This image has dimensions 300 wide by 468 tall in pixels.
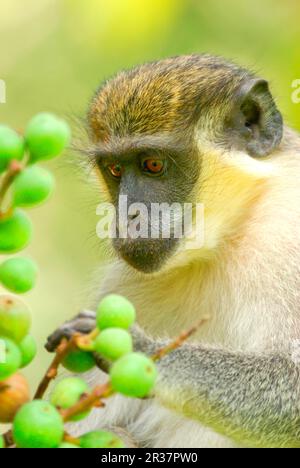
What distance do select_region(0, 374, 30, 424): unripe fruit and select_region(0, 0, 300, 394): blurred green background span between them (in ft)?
9.89

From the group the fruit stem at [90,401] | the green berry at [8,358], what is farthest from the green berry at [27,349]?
the fruit stem at [90,401]

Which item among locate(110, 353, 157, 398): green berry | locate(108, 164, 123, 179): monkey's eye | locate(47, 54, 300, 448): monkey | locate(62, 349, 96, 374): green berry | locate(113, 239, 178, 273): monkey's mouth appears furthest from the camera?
locate(108, 164, 123, 179): monkey's eye

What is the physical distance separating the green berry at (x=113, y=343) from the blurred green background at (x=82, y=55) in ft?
10.5

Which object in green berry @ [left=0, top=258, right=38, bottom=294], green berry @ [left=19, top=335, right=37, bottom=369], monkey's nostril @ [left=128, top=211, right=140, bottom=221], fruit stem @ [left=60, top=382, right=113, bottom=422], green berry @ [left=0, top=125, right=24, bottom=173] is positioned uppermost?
monkey's nostril @ [left=128, top=211, right=140, bottom=221]

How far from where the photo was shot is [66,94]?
29.6 feet

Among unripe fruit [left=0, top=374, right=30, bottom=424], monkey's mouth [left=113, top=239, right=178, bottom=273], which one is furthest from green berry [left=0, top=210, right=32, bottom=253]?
monkey's mouth [left=113, top=239, right=178, bottom=273]

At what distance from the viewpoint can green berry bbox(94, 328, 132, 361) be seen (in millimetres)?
2422

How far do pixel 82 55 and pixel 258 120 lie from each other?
3.62 m

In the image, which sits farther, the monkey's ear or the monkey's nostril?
the monkey's ear

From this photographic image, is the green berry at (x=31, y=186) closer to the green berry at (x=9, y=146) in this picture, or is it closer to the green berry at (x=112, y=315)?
the green berry at (x=9, y=146)

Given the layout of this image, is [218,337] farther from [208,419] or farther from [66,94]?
[66,94]

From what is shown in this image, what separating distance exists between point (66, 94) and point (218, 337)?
4705 millimetres

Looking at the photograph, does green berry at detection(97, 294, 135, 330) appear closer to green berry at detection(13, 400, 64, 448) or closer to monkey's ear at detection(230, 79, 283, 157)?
green berry at detection(13, 400, 64, 448)

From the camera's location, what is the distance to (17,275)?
2576 millimetres
